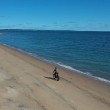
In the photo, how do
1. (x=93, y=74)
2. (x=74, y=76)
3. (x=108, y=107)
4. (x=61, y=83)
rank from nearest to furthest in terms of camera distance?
(x=108, y=107) → (x=61, y=83) → (x=74, y=76) → (x=93, y=74)

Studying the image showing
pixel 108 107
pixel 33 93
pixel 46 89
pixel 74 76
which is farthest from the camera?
pixel 74 76

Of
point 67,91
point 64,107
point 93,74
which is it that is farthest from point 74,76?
point 64,107

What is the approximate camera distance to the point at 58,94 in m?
19.8

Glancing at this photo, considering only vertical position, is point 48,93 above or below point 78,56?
above

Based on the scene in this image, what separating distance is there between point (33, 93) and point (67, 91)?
2869mm

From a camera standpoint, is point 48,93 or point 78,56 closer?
point 48,93

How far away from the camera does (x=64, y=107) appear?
1678 cm

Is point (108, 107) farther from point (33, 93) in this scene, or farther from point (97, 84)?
point (97, 84)

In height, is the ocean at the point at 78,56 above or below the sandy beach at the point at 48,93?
below

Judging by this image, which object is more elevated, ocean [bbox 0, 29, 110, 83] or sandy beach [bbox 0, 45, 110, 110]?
sandy beach [bbox 0, 45, 110, 110]

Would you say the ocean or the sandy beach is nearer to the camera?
the sandy beach

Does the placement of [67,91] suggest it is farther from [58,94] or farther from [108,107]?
[108,107]

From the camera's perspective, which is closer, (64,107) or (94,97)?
(64,107)

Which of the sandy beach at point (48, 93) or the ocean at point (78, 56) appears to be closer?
the sandy beach at point (48, 93)
